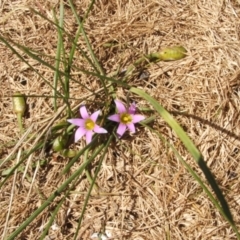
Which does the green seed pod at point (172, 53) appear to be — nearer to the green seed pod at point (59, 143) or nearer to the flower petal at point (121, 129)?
the flower petal at point (121, 129)

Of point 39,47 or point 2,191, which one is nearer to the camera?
point 2,191

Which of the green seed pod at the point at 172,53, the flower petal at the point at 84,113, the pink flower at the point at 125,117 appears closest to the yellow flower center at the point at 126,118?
the pink flower at the point at 125,117

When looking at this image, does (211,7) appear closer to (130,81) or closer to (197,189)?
(130,81)

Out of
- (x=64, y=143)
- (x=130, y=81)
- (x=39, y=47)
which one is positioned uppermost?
(x=39, y=47)

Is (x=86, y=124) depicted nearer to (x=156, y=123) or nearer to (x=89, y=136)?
(x=89, y=136)

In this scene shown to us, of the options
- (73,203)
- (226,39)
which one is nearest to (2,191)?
(73,203)

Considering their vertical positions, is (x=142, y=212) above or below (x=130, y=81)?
below

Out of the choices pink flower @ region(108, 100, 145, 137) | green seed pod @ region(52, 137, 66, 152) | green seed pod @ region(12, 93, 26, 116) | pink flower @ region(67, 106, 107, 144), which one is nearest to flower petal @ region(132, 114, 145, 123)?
pink flower @ region(108, 100, 145, 137)
